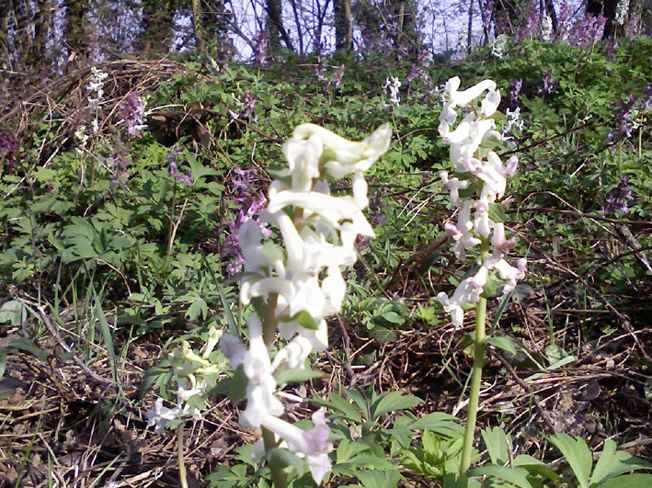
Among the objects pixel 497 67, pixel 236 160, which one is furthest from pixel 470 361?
pixel 497 67

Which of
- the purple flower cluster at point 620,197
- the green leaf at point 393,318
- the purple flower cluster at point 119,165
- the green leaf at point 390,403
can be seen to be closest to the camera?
the green leaf at point 390,403

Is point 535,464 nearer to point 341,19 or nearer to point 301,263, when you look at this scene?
point 301,263

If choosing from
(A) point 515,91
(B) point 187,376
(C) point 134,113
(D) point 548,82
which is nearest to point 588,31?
(D) point 548,82

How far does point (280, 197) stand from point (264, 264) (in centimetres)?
17

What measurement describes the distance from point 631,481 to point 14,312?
2921 mm

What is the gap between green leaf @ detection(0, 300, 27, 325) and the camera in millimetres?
2664

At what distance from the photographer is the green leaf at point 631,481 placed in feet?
5.02

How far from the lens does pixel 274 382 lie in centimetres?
105

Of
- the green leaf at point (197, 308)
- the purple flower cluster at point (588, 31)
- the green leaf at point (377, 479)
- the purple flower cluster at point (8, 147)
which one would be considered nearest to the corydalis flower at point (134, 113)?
the purple flower cluster at point (8, 147)

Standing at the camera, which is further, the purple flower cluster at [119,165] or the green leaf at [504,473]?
the purple flower cluster at [119,165]

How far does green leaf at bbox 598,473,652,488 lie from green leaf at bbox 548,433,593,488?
0.08 m

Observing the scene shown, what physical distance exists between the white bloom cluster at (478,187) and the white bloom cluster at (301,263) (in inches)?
27.2

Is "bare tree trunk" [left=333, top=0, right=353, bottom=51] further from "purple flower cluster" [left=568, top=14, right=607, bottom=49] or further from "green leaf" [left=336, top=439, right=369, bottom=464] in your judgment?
"green leaf" [left=336, top=439, right=369, bottom=464]

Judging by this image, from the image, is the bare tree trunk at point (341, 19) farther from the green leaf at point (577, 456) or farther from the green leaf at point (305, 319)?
the green leaf at point (305, 319)
